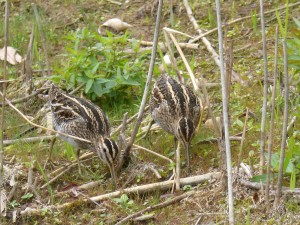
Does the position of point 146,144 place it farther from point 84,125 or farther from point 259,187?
point 259,187

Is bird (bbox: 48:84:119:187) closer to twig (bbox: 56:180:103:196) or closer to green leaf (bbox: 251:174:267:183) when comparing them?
twig (bbox: 56:180:103:196)

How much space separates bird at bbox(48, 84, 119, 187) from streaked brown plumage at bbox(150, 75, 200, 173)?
21.5 inches

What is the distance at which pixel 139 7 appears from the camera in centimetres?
1057

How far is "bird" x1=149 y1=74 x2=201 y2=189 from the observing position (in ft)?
23.1

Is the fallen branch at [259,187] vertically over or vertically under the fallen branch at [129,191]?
over

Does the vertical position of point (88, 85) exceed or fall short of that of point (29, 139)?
it exceeds it

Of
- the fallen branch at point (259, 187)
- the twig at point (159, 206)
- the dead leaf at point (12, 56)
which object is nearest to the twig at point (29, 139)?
the twig at point (159, 206)

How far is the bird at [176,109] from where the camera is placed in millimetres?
7031

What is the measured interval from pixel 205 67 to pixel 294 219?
3427mm

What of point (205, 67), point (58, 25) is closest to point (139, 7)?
point (58, 25)

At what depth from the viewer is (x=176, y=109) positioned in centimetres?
739

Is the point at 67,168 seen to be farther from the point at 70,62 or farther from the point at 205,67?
the point at 205,67

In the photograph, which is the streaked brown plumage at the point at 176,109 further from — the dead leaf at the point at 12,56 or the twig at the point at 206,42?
the dead leaf at the point at 12,56

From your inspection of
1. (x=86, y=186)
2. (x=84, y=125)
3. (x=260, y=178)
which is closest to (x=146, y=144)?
(x=84, y=125)
